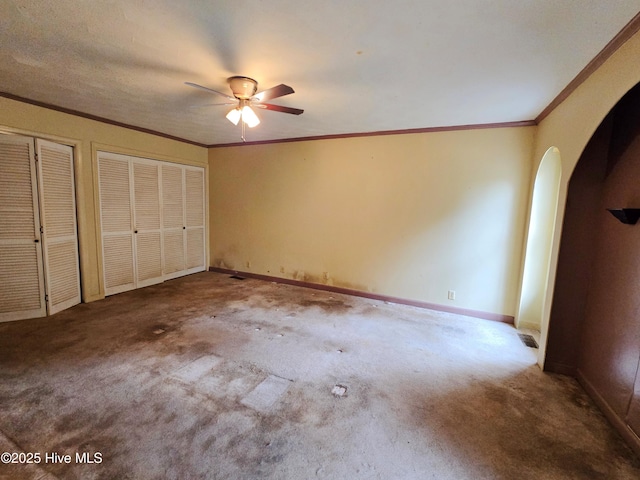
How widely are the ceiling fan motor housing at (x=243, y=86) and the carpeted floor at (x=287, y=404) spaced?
2.46m

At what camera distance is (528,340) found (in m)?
3.25

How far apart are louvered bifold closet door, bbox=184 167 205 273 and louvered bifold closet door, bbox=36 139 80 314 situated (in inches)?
71.4

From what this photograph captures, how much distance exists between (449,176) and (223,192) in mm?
4085

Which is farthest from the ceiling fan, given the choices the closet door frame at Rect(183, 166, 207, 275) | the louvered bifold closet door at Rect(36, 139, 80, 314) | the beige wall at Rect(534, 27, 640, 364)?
the closet door frame at Rect(183, 166, 207, 275)

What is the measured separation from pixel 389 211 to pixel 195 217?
3739mm

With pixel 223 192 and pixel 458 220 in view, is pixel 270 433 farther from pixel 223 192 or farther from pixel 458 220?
pixel 223 192

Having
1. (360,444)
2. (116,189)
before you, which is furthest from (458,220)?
(116,189)

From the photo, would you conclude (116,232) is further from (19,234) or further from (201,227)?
(201,227)

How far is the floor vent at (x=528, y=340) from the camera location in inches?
123

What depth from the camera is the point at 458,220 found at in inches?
153

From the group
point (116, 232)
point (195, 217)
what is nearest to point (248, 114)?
point (116, 232)

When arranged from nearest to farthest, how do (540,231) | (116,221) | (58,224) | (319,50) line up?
(319,50)
(540,231)
(58,224)
(116,221)

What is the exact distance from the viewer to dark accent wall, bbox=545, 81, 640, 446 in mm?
1927

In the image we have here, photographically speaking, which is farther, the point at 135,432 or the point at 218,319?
the point at 218,319
